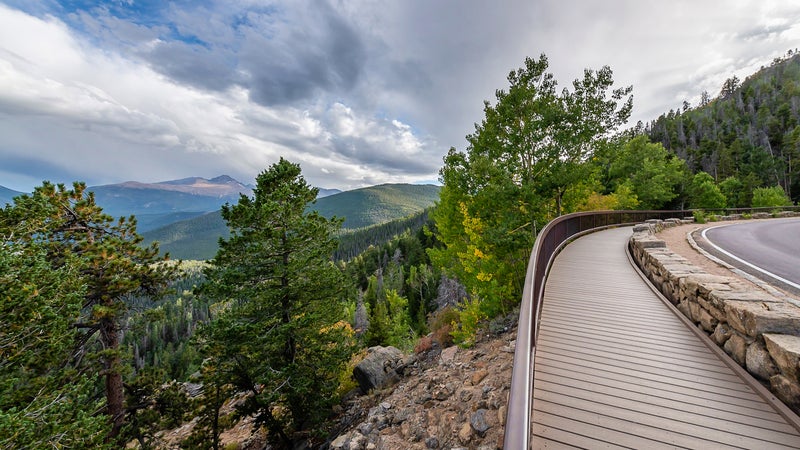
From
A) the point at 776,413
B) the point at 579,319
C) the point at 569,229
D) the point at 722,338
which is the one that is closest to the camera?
the point at 776,413

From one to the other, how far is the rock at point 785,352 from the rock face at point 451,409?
3.29 meters

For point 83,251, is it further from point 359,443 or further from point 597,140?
point 597,140

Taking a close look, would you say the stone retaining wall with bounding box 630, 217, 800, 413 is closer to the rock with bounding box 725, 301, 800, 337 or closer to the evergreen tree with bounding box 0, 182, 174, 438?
the rock with bounding box 725, 301, 800, 337

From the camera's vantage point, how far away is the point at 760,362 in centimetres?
352

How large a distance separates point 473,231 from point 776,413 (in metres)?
11.1

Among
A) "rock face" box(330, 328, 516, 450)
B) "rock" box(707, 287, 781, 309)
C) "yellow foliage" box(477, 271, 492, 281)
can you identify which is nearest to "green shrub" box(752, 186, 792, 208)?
"yellow foliage" box(477, 271, 492, 281)

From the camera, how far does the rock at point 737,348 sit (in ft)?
12.5

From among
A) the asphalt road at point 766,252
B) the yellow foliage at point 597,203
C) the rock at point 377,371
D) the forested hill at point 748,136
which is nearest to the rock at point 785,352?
the asphalt road at point 766,252

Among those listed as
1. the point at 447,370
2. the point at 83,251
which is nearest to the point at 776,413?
the point at 447,370

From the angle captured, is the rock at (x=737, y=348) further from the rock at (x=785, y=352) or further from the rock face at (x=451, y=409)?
the rock face at (x=451, y=409)

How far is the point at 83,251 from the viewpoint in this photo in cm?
743

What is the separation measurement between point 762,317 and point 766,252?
387 inches

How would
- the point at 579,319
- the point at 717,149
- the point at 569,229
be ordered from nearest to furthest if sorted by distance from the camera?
the point at 579,319
the point at 569,229
the point at 717,149

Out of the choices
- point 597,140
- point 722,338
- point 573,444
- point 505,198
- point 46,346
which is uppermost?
point 597,140
